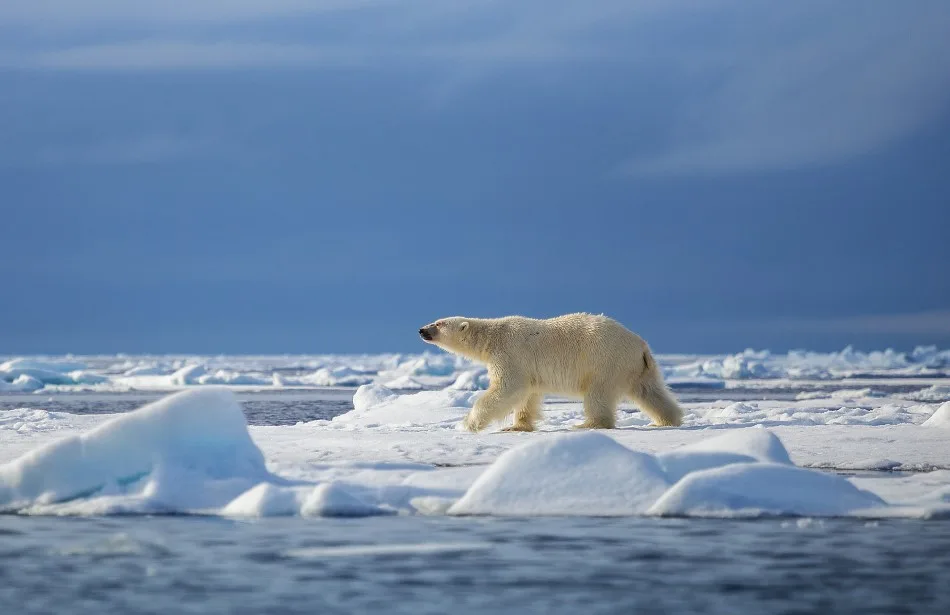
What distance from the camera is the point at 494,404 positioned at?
11.1 metres

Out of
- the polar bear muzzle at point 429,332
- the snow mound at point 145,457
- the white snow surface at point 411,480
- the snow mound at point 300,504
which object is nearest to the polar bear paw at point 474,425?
the polar bear muzzle at point 429,332

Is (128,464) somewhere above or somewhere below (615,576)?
above

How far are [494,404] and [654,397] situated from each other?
64.0 inches

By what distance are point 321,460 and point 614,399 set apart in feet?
12.2

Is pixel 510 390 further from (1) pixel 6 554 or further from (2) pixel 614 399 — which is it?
(1) pixel 6 554

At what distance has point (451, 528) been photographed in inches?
243

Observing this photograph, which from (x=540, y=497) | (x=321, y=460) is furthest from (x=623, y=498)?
(x=321, y=460)

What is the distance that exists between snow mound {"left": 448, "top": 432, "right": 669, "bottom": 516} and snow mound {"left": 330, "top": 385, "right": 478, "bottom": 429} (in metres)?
5.63

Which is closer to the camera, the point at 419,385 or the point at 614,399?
the point at 614,399

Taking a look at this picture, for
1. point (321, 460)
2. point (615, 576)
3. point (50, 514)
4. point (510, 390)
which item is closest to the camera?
point (615, 576)

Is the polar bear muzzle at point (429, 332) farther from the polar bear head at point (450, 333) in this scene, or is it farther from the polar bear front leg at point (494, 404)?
the polar bear front leg at point (494, 404)

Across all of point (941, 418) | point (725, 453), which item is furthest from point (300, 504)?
point (941, 418)

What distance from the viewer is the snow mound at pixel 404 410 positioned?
43.6 ft

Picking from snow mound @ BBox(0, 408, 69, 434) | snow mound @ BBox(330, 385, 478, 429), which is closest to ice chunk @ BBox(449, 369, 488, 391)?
snow mound @ BBox(330, 385, 478, 429)
